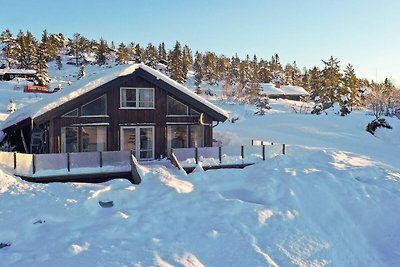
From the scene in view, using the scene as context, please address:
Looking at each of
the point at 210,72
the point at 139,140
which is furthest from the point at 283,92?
the point at 139,140

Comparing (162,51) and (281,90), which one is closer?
(281,90)

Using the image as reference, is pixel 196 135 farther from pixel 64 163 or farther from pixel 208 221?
pixel 208 221

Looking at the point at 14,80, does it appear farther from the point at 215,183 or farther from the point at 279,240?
the point at 279,240

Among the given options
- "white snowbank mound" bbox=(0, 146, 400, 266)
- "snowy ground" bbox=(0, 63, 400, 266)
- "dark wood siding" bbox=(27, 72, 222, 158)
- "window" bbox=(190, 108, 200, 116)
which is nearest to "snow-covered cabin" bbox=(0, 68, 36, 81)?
"dark wood siding" bbox=(27, 72, 222, 158)

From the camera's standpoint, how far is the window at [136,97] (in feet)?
65.1

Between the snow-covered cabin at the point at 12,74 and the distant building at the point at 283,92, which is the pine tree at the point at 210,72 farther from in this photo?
the snow-covered cabin at the point at 12,74

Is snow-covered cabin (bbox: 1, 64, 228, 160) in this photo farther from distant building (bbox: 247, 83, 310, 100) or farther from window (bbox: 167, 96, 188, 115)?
Result: distant building (bbox: 247, 83, 310, 100)

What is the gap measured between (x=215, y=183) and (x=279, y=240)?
4588mm

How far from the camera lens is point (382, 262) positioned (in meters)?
10.6

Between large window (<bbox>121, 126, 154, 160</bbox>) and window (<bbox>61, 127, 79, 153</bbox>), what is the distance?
2412 millimetres

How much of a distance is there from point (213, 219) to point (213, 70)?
91.8 meters

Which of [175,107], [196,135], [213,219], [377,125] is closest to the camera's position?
[213,219]

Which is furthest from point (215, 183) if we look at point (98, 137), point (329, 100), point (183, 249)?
point (329, 100)

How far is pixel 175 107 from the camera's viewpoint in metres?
20.8
